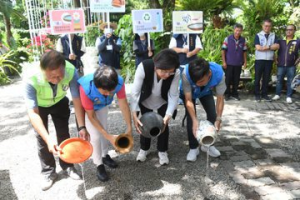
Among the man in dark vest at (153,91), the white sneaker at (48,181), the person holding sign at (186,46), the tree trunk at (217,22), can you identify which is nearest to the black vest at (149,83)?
the man in dark vest at (153,91)

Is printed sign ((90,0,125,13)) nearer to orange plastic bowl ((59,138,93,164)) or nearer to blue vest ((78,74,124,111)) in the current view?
blue vest ((78,74,124,111))

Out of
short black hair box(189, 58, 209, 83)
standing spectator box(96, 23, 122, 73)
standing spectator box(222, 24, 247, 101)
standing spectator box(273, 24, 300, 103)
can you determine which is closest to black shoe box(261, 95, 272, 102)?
standing spectator box(273, 24, 300, 103)

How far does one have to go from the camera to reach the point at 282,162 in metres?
3.42

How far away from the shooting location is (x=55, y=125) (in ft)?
10.1

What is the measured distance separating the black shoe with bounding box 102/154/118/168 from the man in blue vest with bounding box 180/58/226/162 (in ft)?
3.07

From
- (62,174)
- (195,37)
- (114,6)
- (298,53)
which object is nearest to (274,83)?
(298,53)

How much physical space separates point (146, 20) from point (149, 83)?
282cm

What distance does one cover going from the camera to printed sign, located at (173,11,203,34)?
17.3ft

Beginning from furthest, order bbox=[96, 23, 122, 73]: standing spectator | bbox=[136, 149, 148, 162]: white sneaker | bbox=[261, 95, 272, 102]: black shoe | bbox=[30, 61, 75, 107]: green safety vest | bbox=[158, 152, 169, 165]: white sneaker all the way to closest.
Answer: bbox=[261, 95, 272, 102]: black shoe, bbox=[96, 23, 122, 73]: standing spectator, bbox=[136, 149, 148, 162]: white sneaker, bbox=[158, 152, 169, 165]: white sneaker, bbox=[30, 61, 75, 107]: green safety vest

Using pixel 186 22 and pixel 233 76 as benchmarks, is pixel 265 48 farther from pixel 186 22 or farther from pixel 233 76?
pixel 186 22

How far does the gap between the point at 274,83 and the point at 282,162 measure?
3.84 meters

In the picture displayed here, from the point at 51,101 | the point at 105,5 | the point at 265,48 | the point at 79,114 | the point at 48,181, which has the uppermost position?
the point at 105,5

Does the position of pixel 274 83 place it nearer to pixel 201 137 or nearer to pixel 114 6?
pixel 114 6

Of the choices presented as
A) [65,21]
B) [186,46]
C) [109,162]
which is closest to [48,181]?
[109,162]
